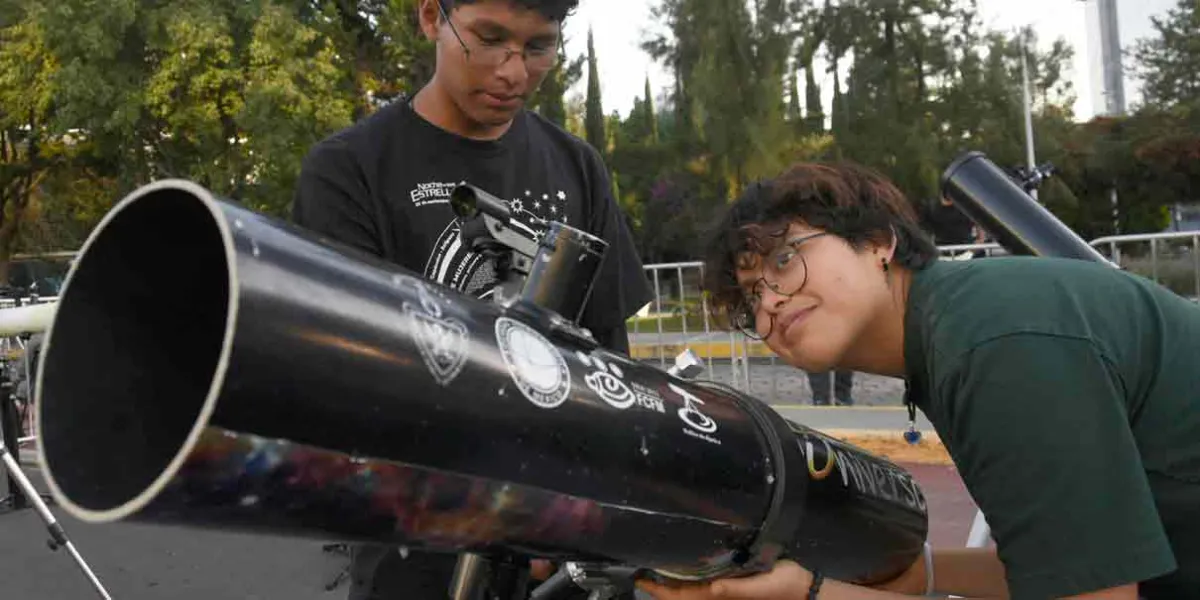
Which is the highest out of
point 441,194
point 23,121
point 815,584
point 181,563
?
point 23,121

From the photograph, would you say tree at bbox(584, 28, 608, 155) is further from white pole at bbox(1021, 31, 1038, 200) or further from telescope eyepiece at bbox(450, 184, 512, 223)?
telescope eyepiece at bbox(450, 184, 512, 223)

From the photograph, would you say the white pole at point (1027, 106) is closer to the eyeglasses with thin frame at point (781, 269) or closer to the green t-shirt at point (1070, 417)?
the eyeglasses with thin frame at point (781, 269)

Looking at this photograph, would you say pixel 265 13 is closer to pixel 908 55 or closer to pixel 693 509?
pixel 908 55

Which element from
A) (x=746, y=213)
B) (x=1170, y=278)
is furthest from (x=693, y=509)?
(x=1170, y=278)

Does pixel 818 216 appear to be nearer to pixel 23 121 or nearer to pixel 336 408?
pixel 336 408

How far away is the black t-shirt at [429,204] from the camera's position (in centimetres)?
162

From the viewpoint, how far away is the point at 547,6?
5.48ft

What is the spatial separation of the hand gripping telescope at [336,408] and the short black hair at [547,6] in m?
0.68

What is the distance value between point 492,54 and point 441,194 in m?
0.24

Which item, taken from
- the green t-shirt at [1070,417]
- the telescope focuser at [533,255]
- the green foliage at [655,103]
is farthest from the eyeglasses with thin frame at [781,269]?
the green foliage at [655,103]

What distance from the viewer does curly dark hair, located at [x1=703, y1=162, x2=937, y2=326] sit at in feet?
5.25

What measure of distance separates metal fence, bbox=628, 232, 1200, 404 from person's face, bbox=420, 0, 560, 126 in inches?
135

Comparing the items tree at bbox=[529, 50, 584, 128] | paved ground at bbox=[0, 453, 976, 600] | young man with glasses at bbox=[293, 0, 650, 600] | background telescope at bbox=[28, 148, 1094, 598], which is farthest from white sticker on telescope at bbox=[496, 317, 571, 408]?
tree at bbox=[529, 50, 584, 128]

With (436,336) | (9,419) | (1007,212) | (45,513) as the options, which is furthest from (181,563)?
(436,336)
